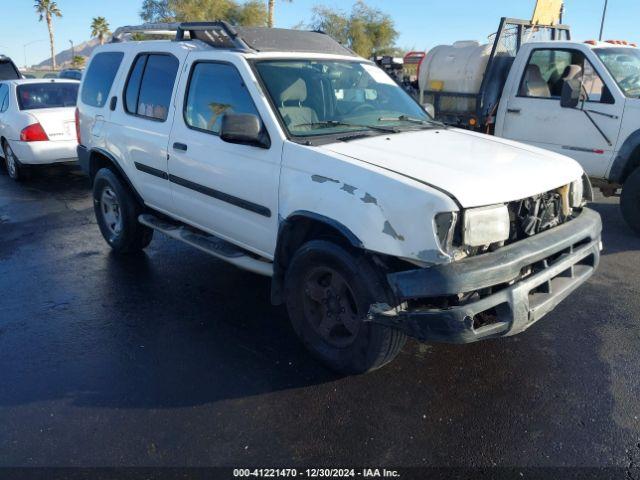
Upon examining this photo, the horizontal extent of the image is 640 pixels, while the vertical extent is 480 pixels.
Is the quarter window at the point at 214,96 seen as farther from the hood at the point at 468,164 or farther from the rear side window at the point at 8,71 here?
the rear side window at the point at 8,71

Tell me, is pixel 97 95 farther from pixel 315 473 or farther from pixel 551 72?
pixel 551 72

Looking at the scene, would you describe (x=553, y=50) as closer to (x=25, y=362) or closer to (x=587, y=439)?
(x=587, y=439)

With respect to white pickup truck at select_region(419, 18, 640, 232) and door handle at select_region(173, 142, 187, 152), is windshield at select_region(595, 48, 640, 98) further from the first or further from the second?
door handle at select_region(173, 142, 187, 152)

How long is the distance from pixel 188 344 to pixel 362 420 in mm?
1445

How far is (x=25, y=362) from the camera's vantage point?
3607mm

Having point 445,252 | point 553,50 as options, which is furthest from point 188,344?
point 553,50

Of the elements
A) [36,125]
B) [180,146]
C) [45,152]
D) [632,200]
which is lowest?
[45,152]

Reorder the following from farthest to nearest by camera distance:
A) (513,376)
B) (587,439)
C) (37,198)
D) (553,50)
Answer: (37,198) → (553,50) → (513,376) → (587,439)

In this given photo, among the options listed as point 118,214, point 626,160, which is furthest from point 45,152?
point 626,160

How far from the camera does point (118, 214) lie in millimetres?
5551

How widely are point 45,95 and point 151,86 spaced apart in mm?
5892

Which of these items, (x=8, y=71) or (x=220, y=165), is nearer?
(x=220, y=165)

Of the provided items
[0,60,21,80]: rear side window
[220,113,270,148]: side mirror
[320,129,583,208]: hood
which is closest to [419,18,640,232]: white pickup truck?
[320,129,583,208]: hood

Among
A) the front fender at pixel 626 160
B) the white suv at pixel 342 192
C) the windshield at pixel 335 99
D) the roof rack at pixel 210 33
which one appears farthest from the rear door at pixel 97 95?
the front fender at pixel 626 160
